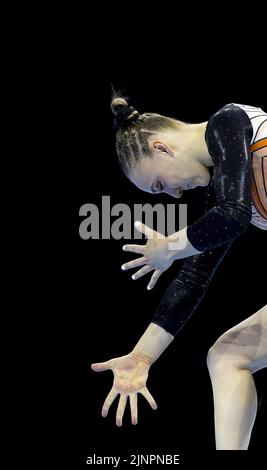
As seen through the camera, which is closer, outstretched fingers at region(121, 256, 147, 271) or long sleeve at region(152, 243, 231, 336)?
outstretched fingers at region(121, 256, 147, 271)

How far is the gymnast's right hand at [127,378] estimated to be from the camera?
1.93 metres

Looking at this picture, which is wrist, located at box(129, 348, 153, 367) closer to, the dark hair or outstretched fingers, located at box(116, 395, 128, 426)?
outstretched fingers, located at box(116, 395, 128, 426)

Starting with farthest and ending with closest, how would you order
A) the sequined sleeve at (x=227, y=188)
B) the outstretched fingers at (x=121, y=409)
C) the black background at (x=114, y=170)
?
the black background at (x=114, y=170), the outstretched fingers at (x=121, y=409), the sequined sleeve at (x=227, y=188)

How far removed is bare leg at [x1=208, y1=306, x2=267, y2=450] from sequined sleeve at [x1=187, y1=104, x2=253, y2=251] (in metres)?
0.40

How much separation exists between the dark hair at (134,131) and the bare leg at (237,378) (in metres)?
0.56

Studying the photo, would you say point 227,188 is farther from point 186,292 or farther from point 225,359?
point 225,359

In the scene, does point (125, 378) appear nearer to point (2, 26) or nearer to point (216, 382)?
point (216, 382)

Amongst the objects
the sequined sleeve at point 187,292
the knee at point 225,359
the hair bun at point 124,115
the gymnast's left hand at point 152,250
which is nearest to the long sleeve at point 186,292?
the sequined sleeve at point 187,292

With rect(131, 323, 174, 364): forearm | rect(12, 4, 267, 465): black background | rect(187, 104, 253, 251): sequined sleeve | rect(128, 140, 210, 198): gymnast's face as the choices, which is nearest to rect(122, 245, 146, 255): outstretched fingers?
rect(187, 104, 253, 251): sequined sleeve

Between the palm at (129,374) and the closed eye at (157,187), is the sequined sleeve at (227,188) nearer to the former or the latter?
the closed eye at (157,187)

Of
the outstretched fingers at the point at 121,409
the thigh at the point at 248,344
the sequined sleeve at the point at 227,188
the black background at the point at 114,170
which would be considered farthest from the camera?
the black background at the point at 114,170

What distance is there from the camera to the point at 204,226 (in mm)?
1700

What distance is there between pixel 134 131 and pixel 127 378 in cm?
67

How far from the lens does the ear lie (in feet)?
6.21
